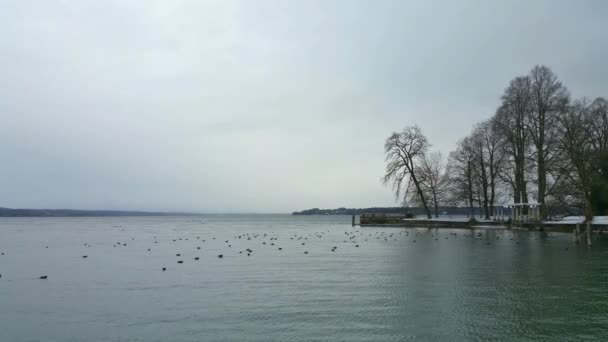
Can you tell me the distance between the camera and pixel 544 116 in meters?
46.1

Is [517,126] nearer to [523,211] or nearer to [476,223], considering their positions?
[523,211]

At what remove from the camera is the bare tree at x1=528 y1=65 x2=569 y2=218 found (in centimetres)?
4494

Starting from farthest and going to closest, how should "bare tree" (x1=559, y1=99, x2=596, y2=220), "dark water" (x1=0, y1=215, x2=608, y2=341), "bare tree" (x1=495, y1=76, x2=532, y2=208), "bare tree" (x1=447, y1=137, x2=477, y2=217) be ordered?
"bare tree" (x1=447, y1=137, x2=477, y2=217) < "bare tree" (x1=495, y1=76, x2=532, y2=208) < "bare tree" (x1=559, y1=99, x2=596, y2=220) < "dark water" (x1=0, y1=215, x2=608, y2=341)

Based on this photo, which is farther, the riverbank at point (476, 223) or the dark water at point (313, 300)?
the riverbank at point (476, 223)

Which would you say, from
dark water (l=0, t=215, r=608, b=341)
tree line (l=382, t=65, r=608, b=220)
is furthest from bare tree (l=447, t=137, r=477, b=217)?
dark water (l=0, t=215, r=608, b=341)

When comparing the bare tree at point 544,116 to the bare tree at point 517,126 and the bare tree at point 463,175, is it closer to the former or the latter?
the bare tree at point 517,126

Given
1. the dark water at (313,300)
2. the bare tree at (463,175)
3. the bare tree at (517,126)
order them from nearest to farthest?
the dark water at (313,300) → the bare tree at (517,126) → the bare tree at (463,175)

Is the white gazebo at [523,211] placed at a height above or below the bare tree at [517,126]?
below

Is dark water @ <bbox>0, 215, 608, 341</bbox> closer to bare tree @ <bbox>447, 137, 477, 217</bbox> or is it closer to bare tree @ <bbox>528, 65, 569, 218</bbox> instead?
bare tree @ <bbox>528, 65, 569, 218</bbox>

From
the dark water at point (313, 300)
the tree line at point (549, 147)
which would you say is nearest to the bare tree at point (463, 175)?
the tree line at point (549, 147)

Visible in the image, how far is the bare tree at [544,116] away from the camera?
44.9 m

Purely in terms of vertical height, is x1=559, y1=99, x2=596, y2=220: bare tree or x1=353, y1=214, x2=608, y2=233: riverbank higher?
x1=559, y1=99, x2=596, y2=220: bare tree

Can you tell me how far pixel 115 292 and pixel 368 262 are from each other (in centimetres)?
1299

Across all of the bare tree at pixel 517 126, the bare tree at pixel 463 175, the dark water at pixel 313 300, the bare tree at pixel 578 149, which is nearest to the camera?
the dark water at pixel 313 300
